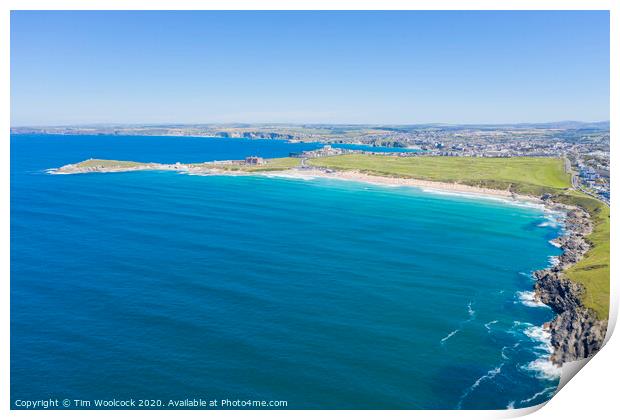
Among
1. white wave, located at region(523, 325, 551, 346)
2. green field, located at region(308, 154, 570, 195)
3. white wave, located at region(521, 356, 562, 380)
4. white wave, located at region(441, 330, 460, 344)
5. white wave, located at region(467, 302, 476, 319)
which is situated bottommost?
white wave, located at region(521, 356, 562, 380)

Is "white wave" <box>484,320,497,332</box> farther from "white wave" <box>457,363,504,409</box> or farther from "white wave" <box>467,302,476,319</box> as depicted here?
"white wave" <box>457,363,504,409</box>

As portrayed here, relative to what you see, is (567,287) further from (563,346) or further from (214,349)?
(214,349)


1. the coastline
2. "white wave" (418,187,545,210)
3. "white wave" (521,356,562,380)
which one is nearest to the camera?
"white wave" (521,356,562,380)

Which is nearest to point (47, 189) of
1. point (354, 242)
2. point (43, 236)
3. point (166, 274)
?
point (43, 236)

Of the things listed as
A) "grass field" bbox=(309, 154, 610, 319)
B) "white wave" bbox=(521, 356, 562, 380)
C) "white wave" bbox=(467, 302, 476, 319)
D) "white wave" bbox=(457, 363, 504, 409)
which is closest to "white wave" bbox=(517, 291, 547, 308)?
"grass field" bbox=(309, 154, 610, 319)

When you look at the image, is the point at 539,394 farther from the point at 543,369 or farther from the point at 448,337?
the point at 448,337

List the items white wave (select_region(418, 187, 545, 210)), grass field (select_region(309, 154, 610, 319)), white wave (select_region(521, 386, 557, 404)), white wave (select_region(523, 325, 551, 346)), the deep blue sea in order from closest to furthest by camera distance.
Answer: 1. white wave (select_region(521, 386, 557, 404))
2. the deep blue sea
3. white wave (select_region(523, 325, 551, 346))
4. grass field (select_region(309, 154, 610, 319))
5. white wave (select_region(418, 187, 545, 210))
